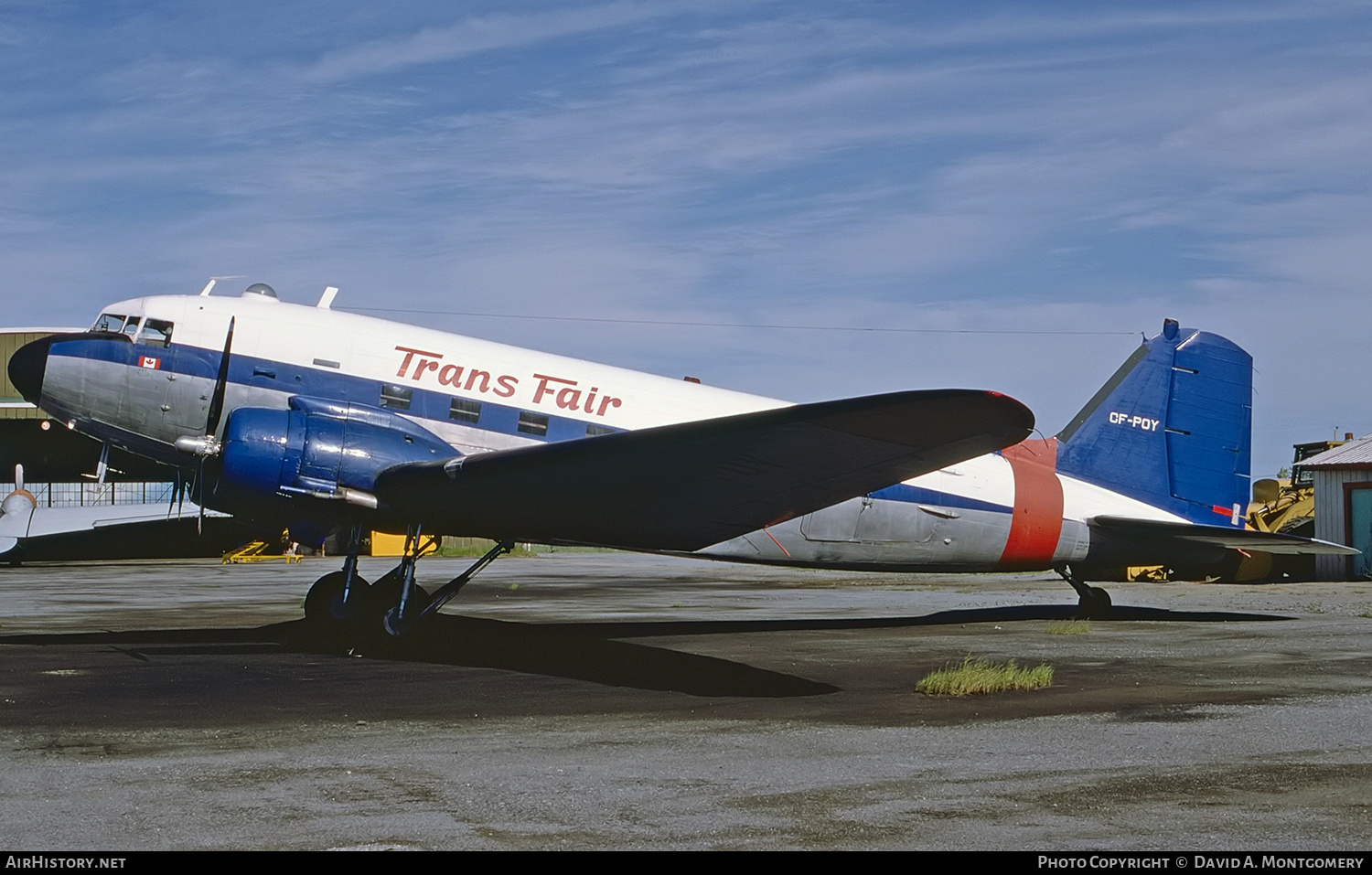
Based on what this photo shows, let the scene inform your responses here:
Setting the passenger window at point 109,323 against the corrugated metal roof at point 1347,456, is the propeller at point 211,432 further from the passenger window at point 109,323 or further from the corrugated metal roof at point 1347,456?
the corrugated metal roof at point 1347,456

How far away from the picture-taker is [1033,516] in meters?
17.0

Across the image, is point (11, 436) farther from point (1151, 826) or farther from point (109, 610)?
point (1151, 826)

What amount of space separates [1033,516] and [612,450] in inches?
323

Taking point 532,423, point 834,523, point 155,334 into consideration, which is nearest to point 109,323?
point 155,334

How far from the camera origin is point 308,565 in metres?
41.2

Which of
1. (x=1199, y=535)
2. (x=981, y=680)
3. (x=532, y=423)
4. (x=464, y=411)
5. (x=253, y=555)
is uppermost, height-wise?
(x=464, y=411)

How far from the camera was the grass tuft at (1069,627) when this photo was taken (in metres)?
16.2

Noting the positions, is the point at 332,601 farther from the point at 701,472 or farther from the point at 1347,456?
the point at 1347,456

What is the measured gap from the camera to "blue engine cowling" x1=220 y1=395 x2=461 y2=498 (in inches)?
512

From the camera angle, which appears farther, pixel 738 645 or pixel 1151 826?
pixel 738 645

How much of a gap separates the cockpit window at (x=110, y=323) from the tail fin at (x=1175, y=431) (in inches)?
532

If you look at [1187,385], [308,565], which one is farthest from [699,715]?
[308,565]

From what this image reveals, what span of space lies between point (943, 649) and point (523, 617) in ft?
25.1

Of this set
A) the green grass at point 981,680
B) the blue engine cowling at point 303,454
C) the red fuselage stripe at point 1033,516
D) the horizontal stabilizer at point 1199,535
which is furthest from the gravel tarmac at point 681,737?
the blue engine cowling at point 303,454
